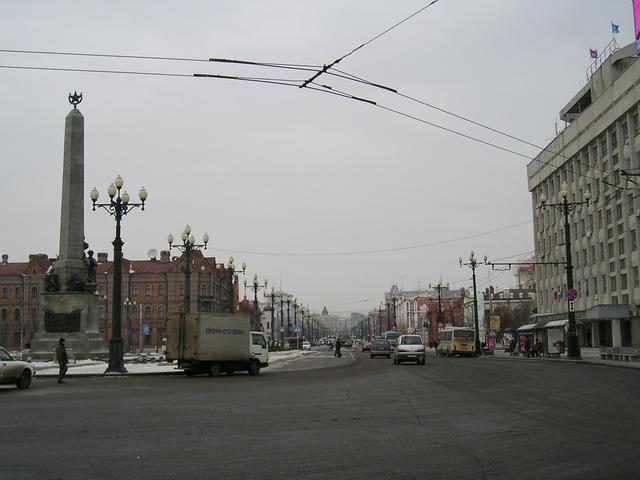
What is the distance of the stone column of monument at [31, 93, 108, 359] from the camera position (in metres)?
36.4

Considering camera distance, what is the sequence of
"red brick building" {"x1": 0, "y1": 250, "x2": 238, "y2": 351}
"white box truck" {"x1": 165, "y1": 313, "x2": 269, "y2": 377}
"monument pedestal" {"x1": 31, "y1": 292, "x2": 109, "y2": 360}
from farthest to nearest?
"red brick building" {"x1": 0, "y1": 250, "x2": 238, "y2": 351} → "monument pedestal" {"x1": 31, "y1": 292, "x2": 109, "y2": 360} → "white box truck" {"x1": 165, "y1": 313, "x2": 269, "y2": 377}

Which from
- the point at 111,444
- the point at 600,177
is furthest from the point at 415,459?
the point at 600,177

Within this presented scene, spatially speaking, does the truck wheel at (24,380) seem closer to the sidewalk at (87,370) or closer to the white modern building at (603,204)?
the sidewalk at (87,370)

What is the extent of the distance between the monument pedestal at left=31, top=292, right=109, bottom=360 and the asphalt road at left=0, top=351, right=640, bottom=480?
54.3 ft

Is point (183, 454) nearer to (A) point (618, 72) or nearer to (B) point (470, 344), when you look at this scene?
(B) point (470, 344)

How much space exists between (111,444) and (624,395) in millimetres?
13636

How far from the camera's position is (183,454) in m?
9.43

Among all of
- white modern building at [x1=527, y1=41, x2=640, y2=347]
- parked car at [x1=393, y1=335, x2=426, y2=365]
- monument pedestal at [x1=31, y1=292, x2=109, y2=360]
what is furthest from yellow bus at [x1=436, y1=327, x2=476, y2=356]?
monument pedestal at [x1=31, y1=292, x2=109, y2=360]

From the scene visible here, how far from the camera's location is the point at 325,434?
37.1ft

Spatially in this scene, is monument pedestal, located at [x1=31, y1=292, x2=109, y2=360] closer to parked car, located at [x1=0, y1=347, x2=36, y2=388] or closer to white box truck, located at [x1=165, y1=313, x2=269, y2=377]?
white box truck, located at [x1=165, y1=313, x2=269, y2=377]

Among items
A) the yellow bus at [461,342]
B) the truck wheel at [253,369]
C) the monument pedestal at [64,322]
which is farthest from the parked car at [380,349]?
the monument pedestal at [64,322]

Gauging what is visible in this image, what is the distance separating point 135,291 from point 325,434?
10340 cm

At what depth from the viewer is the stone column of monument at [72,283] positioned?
36.4 meters

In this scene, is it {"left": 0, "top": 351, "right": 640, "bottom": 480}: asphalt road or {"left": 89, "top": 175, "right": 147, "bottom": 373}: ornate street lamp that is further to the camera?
{"left": 89, "top": 175, "right": 147, "bottom": 373}: ornate street lamp
